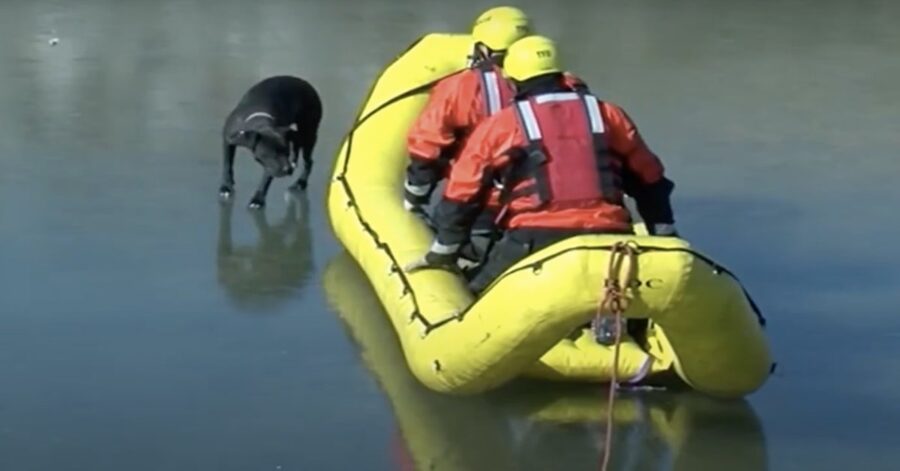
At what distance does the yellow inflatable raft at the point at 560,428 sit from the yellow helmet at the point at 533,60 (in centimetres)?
86

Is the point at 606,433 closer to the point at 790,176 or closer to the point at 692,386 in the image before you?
the point at 692,386

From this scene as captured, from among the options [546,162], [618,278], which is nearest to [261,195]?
[546,162]

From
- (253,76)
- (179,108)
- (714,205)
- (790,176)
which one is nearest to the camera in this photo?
(714,205)

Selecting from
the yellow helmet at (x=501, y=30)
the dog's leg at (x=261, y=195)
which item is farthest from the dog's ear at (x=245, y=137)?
the yellow helmet at (x=501, y=30)

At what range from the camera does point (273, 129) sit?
6.98 metres

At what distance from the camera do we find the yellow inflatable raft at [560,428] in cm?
455

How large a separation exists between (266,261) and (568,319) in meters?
2.14

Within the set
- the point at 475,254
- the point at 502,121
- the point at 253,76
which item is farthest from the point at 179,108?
the point at 502,121

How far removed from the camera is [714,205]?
712cm

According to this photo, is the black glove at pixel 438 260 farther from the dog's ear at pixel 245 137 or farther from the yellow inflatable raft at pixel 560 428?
the dog's ear at pixel 245 137

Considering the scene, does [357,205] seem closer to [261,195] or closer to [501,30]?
[501,30]

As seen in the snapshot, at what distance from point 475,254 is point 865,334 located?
4.07 ft

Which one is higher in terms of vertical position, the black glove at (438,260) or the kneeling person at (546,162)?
the kneeling person at (546,162)

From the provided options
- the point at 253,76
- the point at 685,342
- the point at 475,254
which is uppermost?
the point at 685,342
